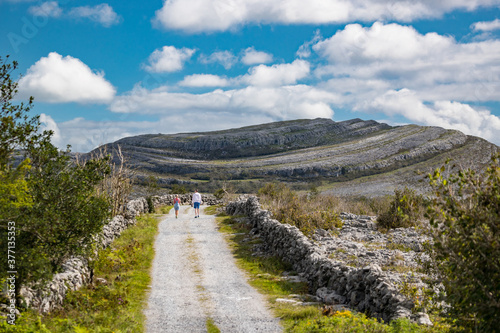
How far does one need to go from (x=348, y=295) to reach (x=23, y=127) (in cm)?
930

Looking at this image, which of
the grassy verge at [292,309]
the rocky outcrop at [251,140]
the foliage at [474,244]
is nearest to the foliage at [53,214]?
the grassy verge at [292,309]

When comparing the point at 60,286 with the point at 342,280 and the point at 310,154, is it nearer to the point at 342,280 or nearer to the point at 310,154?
the point at 342,280

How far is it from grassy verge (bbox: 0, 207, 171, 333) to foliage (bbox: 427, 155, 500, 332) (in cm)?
670

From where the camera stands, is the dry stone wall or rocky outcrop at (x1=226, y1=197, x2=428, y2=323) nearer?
the dry stone wall

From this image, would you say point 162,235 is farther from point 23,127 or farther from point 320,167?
point 320,167

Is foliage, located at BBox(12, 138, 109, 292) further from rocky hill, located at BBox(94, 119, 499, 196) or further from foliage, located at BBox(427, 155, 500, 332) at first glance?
rocky hill, located at BBox(94, 119, 499, 196)

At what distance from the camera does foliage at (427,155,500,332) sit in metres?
5.12

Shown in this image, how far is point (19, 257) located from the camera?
8.48m

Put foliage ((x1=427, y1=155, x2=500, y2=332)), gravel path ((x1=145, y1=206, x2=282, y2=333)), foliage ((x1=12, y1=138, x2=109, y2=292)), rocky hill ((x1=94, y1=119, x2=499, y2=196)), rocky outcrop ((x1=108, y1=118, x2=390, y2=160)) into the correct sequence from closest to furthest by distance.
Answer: foliage ((x1=427, y1=155, x2=500, y2=332)), foliage ((x1=12, y1=138, x2=109, y2=292)), gravel path ((x1=145, y1=206, x2=282, y2=333)), rocky hill ((x1=94, y1=119, x2=499, y2=196)), rocky outcrop ((x1=108, y1=118, x2=390, y2=160))

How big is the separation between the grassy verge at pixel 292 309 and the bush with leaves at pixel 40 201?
5.60 meters

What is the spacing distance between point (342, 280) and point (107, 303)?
21.6ft

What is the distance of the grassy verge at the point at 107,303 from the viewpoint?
8.38 meters

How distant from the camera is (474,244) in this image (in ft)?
17.2

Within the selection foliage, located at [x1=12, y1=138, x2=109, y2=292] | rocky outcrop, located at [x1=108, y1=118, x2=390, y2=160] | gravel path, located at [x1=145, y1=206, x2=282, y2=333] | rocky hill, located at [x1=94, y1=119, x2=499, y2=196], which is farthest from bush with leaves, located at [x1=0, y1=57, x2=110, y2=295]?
rocky outcrop, located at [x1=108, y1=118, x2=390, y2=160]
